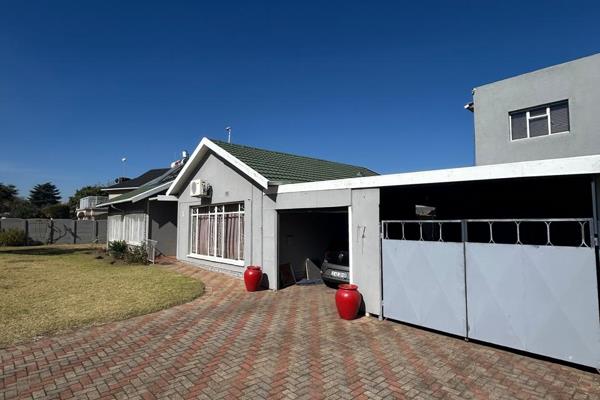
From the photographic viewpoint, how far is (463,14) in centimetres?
962

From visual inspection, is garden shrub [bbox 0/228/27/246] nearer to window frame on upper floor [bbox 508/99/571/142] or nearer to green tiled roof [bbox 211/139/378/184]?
green tiled roof [bbox 211/139/378/184]

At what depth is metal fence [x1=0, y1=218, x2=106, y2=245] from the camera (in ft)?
87.8

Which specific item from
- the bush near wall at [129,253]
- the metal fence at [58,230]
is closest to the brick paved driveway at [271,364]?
the bush near wall at [129,253]

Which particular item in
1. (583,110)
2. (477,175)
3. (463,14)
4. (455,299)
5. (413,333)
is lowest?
(413,333)

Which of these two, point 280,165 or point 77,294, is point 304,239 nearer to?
point 280,165

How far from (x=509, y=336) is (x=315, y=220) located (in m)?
7.72

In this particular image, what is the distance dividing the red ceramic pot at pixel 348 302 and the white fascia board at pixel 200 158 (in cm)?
419

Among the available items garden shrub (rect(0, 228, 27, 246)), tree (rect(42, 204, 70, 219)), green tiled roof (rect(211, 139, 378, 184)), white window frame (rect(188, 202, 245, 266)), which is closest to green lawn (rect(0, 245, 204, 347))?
white window frame (rect(188, 202, 245, 266))

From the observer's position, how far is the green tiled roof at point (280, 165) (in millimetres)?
11266

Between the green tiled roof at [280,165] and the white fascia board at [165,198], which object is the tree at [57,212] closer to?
the white fascia board at [165,198]

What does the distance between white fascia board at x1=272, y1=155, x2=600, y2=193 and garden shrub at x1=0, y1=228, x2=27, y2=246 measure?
28514mm

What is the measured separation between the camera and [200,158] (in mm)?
14211

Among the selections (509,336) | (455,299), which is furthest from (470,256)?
(509,336)

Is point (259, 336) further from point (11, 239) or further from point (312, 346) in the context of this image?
point (11, 239)
